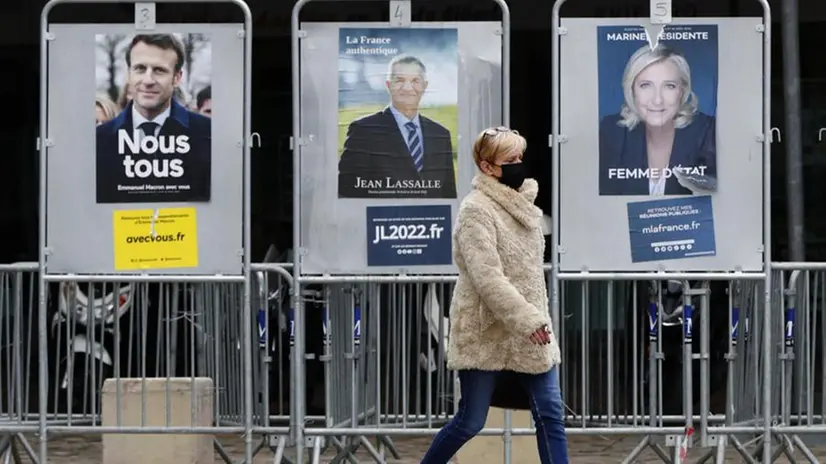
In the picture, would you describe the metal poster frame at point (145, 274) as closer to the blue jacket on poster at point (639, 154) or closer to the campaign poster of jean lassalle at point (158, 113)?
the campaign poster of jean lassalle at point (158, 113)

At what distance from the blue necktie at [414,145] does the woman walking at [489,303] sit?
101 cm

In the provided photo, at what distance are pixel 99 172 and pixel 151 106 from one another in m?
0.41

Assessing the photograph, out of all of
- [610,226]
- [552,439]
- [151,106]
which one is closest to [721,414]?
[610,226]

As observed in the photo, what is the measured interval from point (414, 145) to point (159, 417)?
2152 millimetres

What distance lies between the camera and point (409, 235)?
344 inches

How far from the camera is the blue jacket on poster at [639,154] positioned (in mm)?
8688

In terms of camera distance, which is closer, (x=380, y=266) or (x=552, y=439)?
(x=552, y=439)

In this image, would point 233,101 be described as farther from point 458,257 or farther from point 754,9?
point 754,9

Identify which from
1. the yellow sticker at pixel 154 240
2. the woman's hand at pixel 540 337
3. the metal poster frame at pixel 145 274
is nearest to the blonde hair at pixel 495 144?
the woman's hand at pixel 540 337

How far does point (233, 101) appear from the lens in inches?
344

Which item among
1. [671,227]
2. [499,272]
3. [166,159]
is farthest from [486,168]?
[166,159]

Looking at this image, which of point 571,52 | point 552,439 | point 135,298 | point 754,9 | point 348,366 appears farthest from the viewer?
point 754,9

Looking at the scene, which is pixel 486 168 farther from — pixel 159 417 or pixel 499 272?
pixel 159 417

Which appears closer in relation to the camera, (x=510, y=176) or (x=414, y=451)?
(x=510, y=176)
